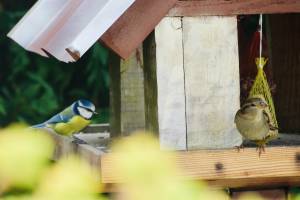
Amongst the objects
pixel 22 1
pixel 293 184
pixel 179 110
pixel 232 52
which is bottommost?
pixel 293 184

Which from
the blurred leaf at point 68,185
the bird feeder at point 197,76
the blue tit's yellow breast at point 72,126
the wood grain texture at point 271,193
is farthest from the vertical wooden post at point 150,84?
the blue tit's yellow breast at point 72,126

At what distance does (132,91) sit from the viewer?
10.4ft

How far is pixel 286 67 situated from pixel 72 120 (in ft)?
5.46

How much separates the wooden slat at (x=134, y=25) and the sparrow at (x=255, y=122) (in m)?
0.37

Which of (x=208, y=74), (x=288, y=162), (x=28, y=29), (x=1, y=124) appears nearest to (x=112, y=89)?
(x=28, y=29)

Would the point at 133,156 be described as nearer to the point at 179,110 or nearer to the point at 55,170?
the point at 55,170

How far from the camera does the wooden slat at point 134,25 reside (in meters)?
2.35

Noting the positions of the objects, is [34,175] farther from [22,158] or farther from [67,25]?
[67,25]

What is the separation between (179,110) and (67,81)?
363cm

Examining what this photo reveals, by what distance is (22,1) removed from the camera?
245 inches

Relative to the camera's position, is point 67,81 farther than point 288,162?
Yes

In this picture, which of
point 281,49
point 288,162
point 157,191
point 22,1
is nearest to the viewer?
point 157,191

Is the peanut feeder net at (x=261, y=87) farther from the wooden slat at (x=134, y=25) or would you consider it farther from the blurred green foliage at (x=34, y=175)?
the blurred green foliage at (x=34, y=175)

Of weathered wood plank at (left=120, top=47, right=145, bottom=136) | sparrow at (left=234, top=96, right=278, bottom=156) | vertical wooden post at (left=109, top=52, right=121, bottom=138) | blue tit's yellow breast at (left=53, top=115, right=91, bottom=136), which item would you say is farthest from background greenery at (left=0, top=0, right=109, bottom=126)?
sparrow at (left=234, top=96, right=278, bottom=156)
